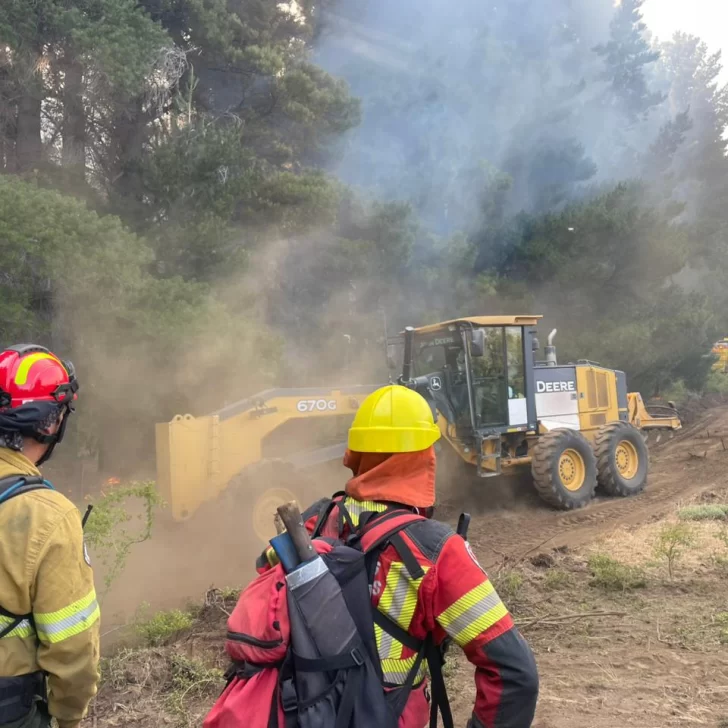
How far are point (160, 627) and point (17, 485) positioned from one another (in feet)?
10.5

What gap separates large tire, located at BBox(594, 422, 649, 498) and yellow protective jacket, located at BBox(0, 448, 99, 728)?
376 inches

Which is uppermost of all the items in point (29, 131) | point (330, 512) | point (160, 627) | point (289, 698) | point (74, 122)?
point (74, 122)

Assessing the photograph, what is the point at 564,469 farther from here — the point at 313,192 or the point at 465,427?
the point at 313,192

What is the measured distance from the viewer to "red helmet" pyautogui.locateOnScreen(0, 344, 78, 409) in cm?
221

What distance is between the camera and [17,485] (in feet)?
6.69

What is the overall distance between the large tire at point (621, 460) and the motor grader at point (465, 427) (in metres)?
0.02

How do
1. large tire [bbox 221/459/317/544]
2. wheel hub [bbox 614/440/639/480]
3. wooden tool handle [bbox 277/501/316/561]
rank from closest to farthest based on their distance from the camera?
1. wooden tool handle [bbox 277/501/316/561]
2. large tire [bbox 221/459/317/544]
3. wheel hub [bbox 614/440/639/480]

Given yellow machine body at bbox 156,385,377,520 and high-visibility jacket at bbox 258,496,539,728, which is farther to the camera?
yellow machine body at bbox 156,385,377,520

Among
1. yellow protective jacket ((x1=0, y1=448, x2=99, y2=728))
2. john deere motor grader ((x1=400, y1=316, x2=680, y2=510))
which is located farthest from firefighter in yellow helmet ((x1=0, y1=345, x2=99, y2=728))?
john deere motor grader ((x1=400, y1=316, x2=680, y2=510))

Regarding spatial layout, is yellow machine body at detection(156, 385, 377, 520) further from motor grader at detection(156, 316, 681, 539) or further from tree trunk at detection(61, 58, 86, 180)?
tree trunk at detection(61, 58, 86, 180)

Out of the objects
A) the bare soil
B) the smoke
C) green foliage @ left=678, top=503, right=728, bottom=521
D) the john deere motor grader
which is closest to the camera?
the bare soil

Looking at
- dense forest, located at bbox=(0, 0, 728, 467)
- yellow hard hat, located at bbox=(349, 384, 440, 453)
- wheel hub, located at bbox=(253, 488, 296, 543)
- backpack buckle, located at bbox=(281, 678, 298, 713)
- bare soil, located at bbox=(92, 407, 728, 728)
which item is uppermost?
dense forest, located at bbox=(0, 0, 728, 467)

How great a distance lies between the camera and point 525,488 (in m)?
10.6

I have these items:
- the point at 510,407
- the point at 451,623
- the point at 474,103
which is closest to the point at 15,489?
the point at 451,623
